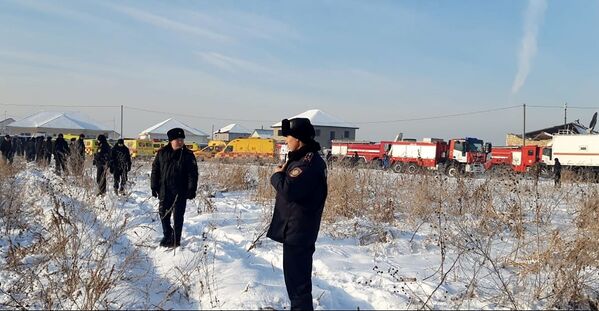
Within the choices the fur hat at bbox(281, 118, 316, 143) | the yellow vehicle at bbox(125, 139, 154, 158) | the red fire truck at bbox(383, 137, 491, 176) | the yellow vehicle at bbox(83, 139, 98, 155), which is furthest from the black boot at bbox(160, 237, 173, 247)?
the yellow vehicle at bbox(125, 139, 154, 158)

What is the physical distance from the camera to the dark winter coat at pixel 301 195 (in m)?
3.09

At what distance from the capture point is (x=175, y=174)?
18.6 feet

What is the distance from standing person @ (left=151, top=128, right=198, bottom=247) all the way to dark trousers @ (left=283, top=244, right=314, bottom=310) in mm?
2712

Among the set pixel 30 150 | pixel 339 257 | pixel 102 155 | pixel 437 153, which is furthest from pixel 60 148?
pixel 437 153

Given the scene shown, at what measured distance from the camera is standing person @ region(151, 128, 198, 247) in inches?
222

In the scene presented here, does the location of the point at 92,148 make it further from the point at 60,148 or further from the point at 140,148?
the point at 60,148

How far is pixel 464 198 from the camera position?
810 centimetres

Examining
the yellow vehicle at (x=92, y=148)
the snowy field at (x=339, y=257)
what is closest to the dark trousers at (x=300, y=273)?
the snowy field at (x=339, y=257)

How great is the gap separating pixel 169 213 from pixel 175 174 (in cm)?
52

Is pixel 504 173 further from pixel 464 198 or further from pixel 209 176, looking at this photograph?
pixel 209 176

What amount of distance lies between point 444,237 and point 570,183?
542cm

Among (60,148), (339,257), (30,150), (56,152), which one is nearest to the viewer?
(339,257)

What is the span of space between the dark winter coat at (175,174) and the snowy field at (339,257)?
0.63 meters

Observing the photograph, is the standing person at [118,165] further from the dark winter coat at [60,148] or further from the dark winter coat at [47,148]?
the dark winter coat at [47,148]
